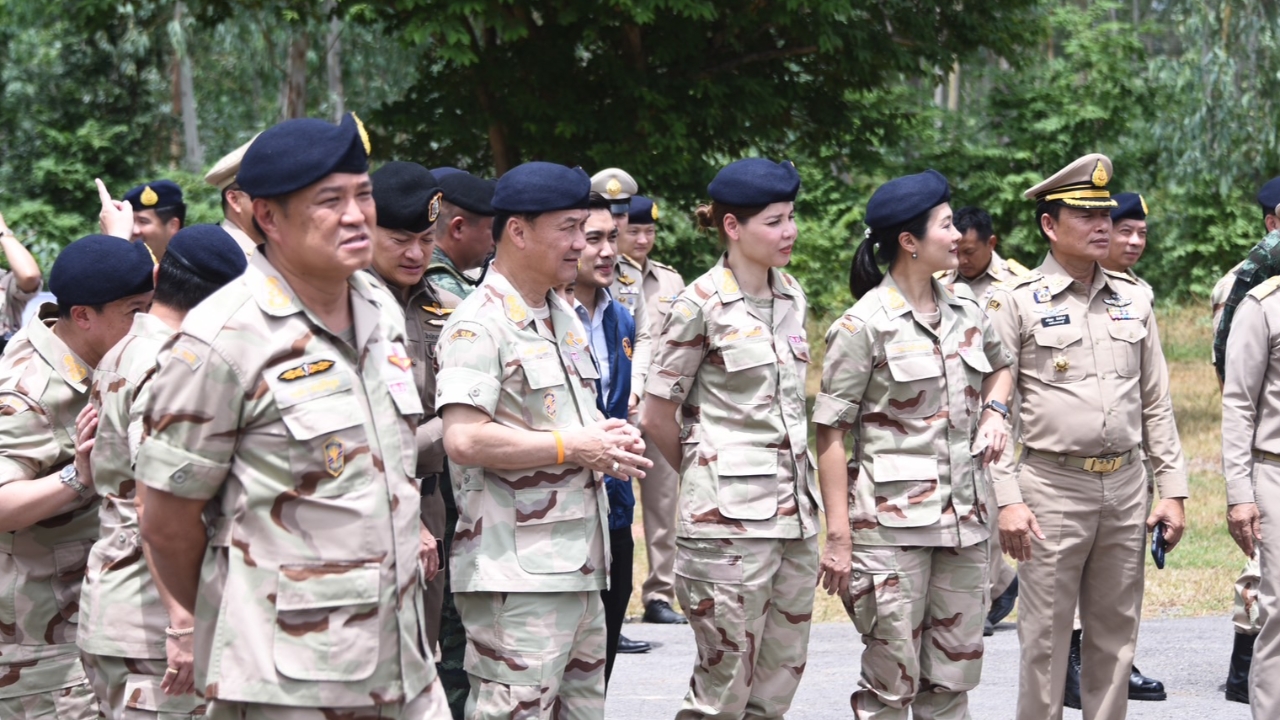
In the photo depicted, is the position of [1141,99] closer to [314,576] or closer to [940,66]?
[940,66]

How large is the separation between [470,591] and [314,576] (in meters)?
1.29

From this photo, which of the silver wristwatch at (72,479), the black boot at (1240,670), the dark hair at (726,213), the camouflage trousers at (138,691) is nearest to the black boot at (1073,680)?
the black boot at (1240,670)

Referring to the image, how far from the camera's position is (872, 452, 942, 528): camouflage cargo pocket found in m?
5.18

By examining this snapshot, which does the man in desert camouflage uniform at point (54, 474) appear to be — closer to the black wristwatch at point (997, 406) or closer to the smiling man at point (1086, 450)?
the black wristwatch at point (997, 406)

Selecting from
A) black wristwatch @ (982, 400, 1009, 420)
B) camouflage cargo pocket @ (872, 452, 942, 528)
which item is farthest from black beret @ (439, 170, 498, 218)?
black wristwatch @ (982, 400, 1009, 420)

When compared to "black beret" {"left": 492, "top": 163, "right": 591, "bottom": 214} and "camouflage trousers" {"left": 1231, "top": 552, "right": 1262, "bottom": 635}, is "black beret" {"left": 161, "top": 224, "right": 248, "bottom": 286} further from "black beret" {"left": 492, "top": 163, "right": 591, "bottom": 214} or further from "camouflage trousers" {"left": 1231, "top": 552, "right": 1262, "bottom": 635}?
"camouflage trousers" {"left": 1231, "top": 552, "right": 1262, "bottom": 635}

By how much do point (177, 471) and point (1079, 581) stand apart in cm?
397

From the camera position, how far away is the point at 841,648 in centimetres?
812

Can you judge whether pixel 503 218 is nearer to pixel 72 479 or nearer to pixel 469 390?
pixel 469 390

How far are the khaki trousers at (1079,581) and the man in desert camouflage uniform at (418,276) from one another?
93.0 inches

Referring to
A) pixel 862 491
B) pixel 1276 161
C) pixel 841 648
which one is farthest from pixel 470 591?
pixel 1276 161

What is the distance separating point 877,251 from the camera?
560cm

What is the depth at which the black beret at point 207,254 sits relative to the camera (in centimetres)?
401

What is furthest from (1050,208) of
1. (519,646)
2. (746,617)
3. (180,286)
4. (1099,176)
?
(180,286)
